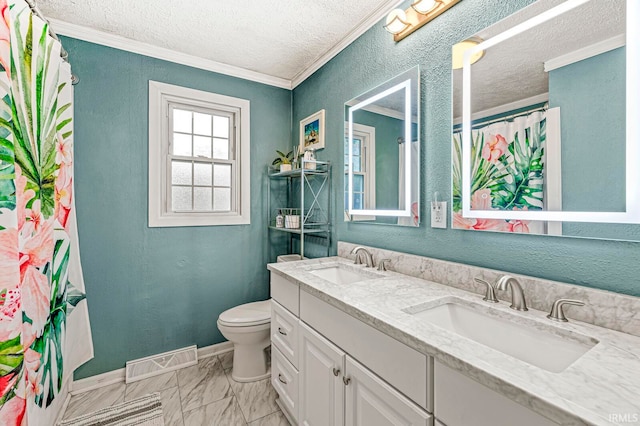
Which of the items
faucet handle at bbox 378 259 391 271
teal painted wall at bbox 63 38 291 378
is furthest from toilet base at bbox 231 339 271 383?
faucet handle at bbox 378 259 391 271

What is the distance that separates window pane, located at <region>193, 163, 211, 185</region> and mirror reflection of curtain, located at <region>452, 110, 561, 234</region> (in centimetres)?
199

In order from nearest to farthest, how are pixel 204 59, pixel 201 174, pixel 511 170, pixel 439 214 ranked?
1. pixel 511 170
2. pixel 439 214
3. pixel 204 59
4. pixel 201 174

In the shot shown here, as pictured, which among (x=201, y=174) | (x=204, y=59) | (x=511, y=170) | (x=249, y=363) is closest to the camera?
(x=511, y=170)

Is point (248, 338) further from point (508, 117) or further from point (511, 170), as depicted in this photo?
point (508, 117)

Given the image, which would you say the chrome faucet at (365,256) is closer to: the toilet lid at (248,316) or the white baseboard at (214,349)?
the toilet lid at (248,316)

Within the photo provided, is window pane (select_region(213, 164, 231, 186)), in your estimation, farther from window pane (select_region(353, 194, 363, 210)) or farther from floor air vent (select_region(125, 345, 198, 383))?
floor air vent (select_region(125, 345, 198, 383))

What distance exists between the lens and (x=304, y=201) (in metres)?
2.52

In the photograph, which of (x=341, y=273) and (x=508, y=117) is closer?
(x=508, y=117)

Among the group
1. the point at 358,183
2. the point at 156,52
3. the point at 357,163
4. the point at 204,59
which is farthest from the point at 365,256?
the point at 156,52

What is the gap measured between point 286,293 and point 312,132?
Answer: 1423mm

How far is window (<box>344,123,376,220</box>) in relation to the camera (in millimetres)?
1838

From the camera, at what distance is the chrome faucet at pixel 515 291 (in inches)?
40.0

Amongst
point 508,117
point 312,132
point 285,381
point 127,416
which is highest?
point 312,132

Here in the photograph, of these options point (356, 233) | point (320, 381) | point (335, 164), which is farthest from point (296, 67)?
point (320, 381)
